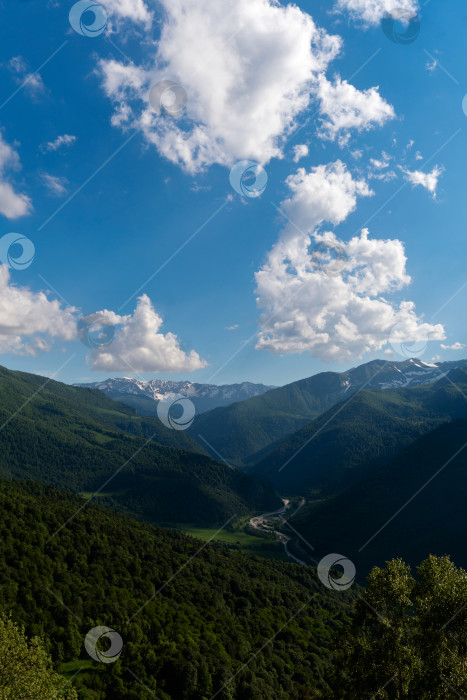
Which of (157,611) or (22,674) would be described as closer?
(22,674)

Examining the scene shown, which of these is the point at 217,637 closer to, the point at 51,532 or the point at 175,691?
the point at 175,691

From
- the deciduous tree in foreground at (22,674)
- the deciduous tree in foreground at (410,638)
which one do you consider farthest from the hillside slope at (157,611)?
the deciduous tree in foreground at (22,674)

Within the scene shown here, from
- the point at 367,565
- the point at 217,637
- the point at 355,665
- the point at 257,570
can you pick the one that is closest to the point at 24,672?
the point at 355,665

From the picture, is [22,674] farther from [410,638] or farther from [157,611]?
[157,611]

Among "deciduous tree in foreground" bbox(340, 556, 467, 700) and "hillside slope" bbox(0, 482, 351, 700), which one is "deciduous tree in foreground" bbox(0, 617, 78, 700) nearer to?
"hillside slope" bbox(0, 482, 351, 700)

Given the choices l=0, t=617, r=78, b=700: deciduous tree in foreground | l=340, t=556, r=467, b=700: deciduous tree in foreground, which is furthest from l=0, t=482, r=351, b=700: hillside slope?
l=0, t=617, r=78, b=700: deciduous tree in foreground

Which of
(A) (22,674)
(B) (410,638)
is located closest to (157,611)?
(A) (22,674)

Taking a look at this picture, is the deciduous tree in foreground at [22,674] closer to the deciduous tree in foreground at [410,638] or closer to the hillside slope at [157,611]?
the hillside slope at [157,611]

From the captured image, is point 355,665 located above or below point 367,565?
below

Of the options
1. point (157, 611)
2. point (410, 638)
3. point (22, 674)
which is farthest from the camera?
point (157, 611)

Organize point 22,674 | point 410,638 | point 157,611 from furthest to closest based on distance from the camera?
point 157,611, point 22,674, point 410,638

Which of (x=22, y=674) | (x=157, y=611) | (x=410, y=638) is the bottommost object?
(x=157, y=611)
